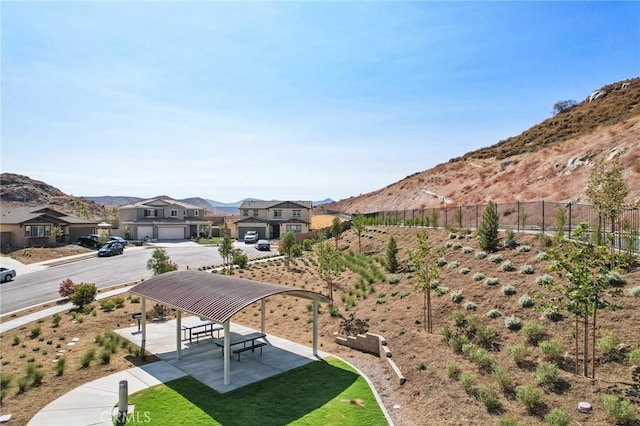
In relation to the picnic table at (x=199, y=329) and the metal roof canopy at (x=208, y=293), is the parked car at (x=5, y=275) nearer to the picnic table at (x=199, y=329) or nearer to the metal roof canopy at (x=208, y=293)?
the picnic table at (x=199, y=329)

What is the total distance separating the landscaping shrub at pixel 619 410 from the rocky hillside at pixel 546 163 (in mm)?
24999

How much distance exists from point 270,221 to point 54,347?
50173 millimetres

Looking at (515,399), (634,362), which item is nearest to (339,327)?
(515,399)

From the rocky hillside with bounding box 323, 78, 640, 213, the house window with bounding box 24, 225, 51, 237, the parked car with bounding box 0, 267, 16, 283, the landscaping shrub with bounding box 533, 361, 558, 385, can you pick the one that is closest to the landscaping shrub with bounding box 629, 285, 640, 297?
the landscaping shrub with bounding box 533, 361, 558, 385

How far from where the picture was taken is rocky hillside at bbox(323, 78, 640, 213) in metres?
38.8

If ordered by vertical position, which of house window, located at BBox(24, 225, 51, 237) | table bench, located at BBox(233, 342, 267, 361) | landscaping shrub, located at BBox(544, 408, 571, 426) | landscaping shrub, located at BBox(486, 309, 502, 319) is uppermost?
house window, located at BBox(24, 225, 51, 237)

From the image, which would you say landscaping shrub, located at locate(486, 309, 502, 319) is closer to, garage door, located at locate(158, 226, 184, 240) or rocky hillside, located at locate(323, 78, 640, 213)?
rocky hillside, located at locate(323, 78, 640, 213)

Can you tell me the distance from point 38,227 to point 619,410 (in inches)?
2259

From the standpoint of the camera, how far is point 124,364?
13617 millimetres

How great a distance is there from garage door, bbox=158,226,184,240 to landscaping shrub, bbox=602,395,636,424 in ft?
204

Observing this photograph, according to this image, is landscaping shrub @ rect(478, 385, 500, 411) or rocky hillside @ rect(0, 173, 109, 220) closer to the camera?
landscaping shrub @ rect(478, 385, 500, 411)

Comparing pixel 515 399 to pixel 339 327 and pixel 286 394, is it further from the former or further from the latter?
pixel 339 327

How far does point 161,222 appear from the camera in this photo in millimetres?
62188

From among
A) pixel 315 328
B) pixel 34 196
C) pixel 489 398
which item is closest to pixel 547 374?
pixel 489 398
